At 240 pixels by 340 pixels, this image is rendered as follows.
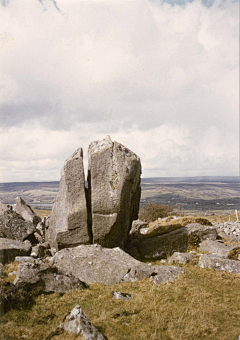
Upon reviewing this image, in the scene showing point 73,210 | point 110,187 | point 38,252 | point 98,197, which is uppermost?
point 110,187

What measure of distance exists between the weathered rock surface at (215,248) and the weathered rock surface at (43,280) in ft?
33.4

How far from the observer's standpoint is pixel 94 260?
1254cm

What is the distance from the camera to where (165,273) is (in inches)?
480

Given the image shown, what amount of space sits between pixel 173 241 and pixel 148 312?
32.8 feet

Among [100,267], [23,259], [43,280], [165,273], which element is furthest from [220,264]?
[23,259]

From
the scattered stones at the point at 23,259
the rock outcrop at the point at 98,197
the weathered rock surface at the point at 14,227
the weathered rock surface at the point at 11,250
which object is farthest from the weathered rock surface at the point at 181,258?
the weathered rock surface at the point at 14,227

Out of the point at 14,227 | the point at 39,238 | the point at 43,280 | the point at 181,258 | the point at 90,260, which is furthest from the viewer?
the point at 39,238

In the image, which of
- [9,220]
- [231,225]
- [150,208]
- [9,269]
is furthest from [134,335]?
[150,208]

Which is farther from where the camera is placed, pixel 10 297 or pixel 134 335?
pixel 10 297

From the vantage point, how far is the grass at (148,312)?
718cm

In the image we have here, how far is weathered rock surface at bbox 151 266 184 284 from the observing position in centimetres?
1159

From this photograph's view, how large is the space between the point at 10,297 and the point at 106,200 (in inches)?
308

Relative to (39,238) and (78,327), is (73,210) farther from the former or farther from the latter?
(78,327)

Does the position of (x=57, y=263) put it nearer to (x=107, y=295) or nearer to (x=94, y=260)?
(x=94, y=260)
